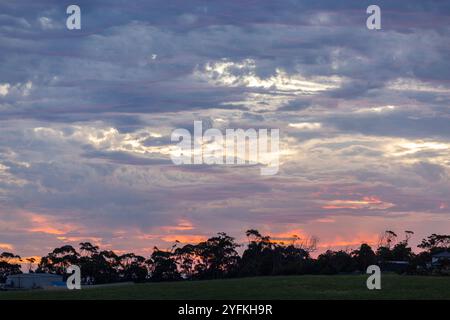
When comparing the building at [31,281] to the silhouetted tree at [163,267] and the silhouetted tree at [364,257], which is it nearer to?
the silhouetted tree at [163,267]

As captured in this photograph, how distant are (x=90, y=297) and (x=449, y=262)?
63.8 meters

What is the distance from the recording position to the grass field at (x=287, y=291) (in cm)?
7269

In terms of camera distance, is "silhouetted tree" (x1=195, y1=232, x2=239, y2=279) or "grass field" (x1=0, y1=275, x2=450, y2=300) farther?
"silhouetted tree" (x1=195, y1=232, x2=239, y2=279)

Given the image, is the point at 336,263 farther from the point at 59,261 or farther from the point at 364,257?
the point at 59,261

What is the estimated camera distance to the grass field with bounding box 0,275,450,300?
72688 millimetres

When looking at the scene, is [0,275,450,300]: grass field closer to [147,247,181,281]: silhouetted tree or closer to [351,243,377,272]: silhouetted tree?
[351,243,377,272]: silhouetted tree

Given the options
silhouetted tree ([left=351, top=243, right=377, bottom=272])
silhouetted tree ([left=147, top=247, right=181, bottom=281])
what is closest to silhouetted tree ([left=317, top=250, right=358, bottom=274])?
silhouetted tree ([left=351, top=243, right=377, bottom=272])

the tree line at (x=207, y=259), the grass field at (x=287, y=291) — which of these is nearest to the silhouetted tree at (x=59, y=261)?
the tree line at (x=207, y=259)

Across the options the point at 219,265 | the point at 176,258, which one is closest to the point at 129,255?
the point at 176,258

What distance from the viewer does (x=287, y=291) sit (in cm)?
7775

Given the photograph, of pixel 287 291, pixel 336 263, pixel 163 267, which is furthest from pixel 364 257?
pixel 287 291

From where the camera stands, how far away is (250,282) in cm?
9019

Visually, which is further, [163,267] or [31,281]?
[163,267]
